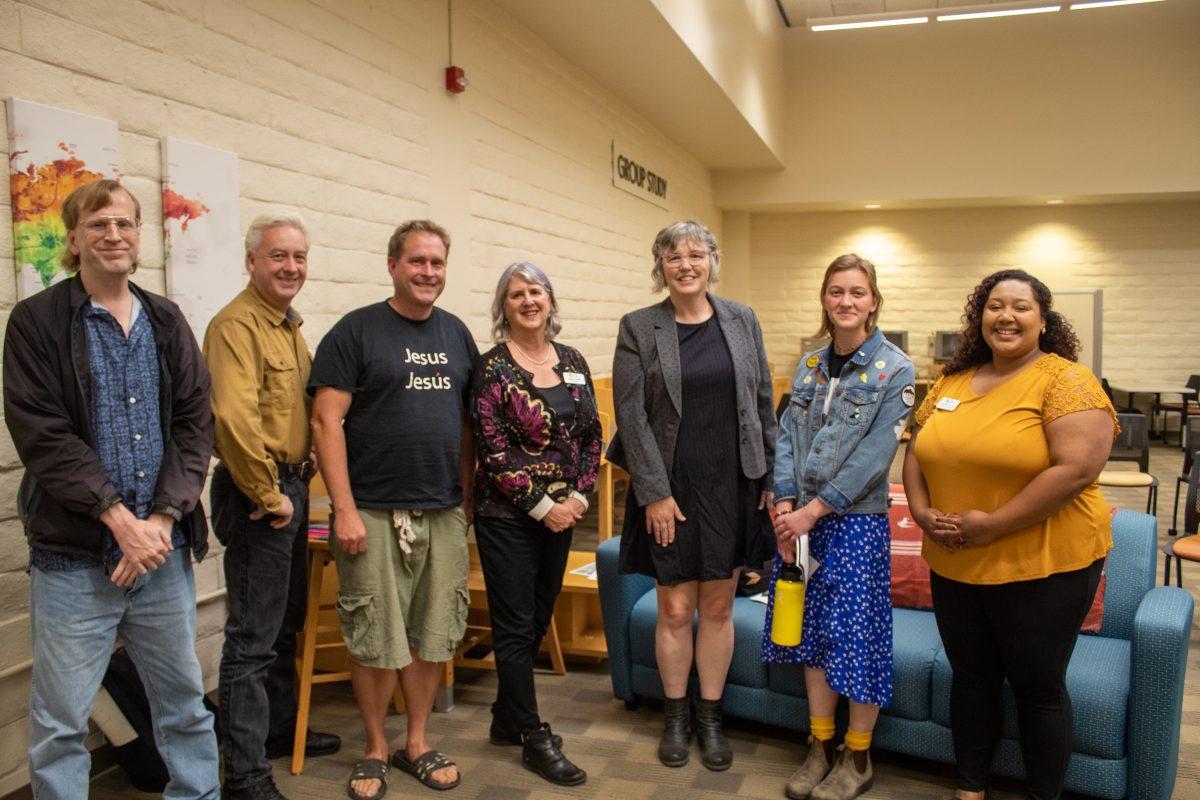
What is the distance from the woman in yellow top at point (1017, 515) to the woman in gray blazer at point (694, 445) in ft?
1.64

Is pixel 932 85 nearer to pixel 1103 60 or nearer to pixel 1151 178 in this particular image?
pixel 1103 60

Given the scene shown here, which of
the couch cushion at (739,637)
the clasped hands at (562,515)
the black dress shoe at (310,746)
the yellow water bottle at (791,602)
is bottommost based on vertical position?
the black dress shoe at (310,746)

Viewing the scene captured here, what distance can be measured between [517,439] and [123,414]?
99cm

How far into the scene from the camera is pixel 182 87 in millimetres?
2619

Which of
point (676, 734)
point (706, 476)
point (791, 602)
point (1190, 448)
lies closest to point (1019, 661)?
point (791, 602)

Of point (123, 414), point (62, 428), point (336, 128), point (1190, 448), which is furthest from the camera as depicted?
point (1190, 448)

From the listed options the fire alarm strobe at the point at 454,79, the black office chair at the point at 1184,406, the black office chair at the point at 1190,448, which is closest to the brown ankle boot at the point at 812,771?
the fire alarm strobe at the point at 454,79

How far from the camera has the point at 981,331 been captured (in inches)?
86.1

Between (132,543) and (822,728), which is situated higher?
(132,543)

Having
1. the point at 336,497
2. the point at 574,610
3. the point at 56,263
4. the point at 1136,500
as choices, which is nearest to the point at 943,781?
the point at 574,610

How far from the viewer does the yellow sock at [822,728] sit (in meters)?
2.44

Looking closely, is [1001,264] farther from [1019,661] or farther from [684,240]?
A: [1019,661]

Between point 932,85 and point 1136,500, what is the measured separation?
15.7ft

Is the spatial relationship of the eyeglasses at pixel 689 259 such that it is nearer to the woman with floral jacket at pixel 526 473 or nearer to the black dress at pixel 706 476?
the black dress at pixel 706 476
